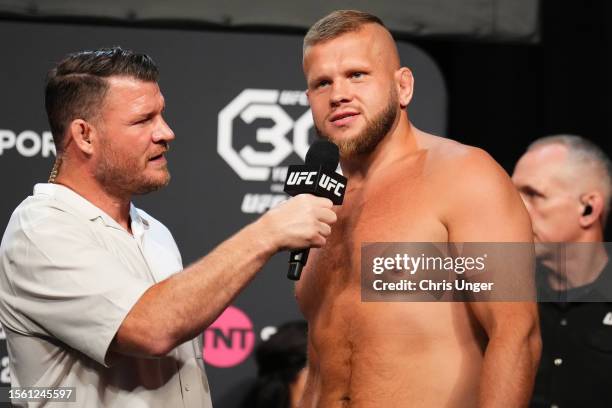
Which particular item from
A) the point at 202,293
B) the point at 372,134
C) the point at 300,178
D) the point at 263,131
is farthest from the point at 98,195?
the point at 263,131

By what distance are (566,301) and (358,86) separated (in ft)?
4.53

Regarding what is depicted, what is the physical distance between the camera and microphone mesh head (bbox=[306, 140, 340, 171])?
2.12 meters

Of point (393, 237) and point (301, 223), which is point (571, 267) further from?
point (301, 223)

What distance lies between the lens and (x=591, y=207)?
11.4ft

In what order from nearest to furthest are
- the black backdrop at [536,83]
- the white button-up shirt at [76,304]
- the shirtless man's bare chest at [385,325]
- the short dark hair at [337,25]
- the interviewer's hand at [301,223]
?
the interviewer's hand at [301,223]
the white button-up shirt at [76,304]
the shirtless man's bare chest at [385,325]
the short dark hair at [337,25]
the black backdrop at [536,83]

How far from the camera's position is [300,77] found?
11.1 feet

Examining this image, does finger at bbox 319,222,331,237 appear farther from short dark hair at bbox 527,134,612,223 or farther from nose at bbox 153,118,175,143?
short dark hair at bbox 527,134,612,223

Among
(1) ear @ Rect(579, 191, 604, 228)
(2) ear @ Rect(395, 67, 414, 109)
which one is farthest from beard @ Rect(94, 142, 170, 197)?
(1) ear @ Rect(579, 191, 604, 228)

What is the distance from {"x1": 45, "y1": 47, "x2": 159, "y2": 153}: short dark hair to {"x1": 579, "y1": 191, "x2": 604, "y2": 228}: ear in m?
1.75

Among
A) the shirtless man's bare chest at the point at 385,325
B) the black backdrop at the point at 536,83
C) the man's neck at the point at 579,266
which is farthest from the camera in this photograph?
the black backdrop at the point at 536,83

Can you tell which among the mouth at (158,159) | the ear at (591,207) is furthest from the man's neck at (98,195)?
the ear at (591,207)

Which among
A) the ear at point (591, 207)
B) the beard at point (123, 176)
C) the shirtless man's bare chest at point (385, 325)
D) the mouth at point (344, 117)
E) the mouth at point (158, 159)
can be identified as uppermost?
the ear at point (591, 207)

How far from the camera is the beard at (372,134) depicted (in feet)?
7.88

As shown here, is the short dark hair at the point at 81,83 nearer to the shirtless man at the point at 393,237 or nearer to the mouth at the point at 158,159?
the mouth at the point at 158,159
